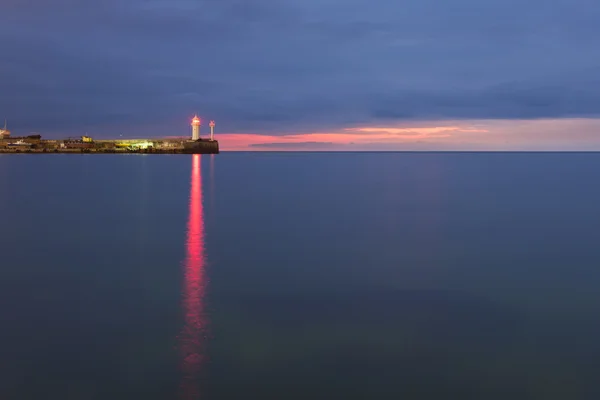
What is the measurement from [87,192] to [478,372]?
4555 cm

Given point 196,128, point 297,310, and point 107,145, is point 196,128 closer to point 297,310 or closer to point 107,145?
point 107,145

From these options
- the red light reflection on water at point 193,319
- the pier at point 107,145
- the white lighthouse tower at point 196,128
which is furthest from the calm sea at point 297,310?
the pier at point 107,145

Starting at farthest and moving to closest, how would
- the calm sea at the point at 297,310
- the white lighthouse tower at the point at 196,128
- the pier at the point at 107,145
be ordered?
the pier at the point at 107,145 → the white lighthouse tower at the point at 196,128 → the calm sea at the point at 297,310

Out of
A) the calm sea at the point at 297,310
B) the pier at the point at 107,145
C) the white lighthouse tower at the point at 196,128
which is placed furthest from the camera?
the pier at the point at 107,145

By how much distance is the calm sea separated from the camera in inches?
388

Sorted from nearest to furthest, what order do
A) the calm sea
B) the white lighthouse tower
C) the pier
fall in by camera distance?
the calm sea → the white lighthouse tower → the pier

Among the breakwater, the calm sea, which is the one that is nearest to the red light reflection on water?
the calm sea

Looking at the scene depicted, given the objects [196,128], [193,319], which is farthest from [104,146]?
[193,319]

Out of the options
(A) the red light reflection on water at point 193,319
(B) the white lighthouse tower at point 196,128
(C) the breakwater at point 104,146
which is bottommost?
(A) the red light reflection on water at point 193,319

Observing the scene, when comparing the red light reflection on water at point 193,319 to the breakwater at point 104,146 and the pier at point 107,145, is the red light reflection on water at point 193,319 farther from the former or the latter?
the breakwater at point 104,146

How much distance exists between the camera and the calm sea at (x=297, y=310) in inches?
388

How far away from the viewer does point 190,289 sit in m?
16.1

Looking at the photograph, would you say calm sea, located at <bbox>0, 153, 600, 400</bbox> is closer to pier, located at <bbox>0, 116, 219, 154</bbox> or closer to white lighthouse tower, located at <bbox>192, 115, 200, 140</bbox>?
white lighthouse tower, located at <bbox>192, 115, 200, 140</bbox>

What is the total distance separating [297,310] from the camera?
14.1 m
